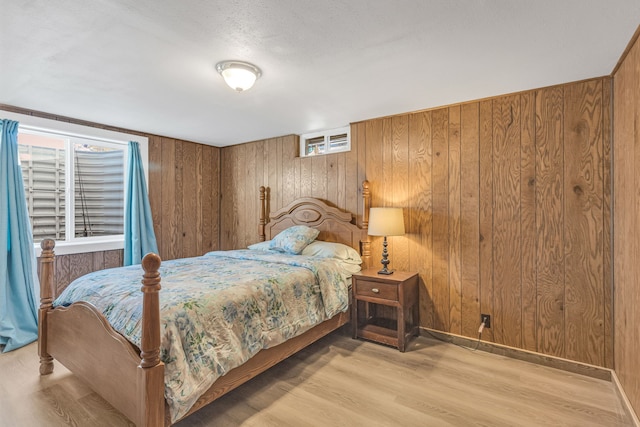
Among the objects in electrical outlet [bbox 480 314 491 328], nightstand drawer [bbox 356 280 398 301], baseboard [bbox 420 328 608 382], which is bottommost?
baseboard [bbox 420 328 608 382]

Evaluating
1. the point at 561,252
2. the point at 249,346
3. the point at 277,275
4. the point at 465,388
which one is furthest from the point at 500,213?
the point at 249,346

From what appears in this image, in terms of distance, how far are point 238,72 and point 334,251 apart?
1.90m

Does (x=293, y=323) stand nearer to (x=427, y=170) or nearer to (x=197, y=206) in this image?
(x=427, y=170)

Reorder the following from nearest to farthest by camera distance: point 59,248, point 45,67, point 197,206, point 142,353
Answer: point 142,353 → point 45,67 → point 59,248 → point 197,206

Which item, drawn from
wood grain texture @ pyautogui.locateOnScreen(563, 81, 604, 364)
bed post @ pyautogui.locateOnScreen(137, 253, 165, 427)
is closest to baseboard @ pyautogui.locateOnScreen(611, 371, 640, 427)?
wood grain texture @ pyautogui.locateOnScreen(563, 81, 604, 364)

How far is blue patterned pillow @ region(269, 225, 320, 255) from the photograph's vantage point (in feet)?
11.5

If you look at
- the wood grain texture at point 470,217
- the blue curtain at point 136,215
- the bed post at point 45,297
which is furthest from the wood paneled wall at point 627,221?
the blue curtain at point 136,215

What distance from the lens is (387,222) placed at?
298 cm

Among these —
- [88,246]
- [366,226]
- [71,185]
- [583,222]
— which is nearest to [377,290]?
[366,226]

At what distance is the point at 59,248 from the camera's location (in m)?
3.36

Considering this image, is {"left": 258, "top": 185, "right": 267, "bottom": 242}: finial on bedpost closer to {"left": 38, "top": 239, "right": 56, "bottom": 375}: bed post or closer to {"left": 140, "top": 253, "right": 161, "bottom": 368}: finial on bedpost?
{"left": 38, "top": 239, "right": 56, "bottom": 375}: bed post

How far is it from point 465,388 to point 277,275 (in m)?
1.57

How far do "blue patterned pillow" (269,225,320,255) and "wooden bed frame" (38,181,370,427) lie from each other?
2.94 feet

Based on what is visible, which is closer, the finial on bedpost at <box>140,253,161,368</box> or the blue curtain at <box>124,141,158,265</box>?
the finial on bedpost at <box>140,253,161,368</box>
